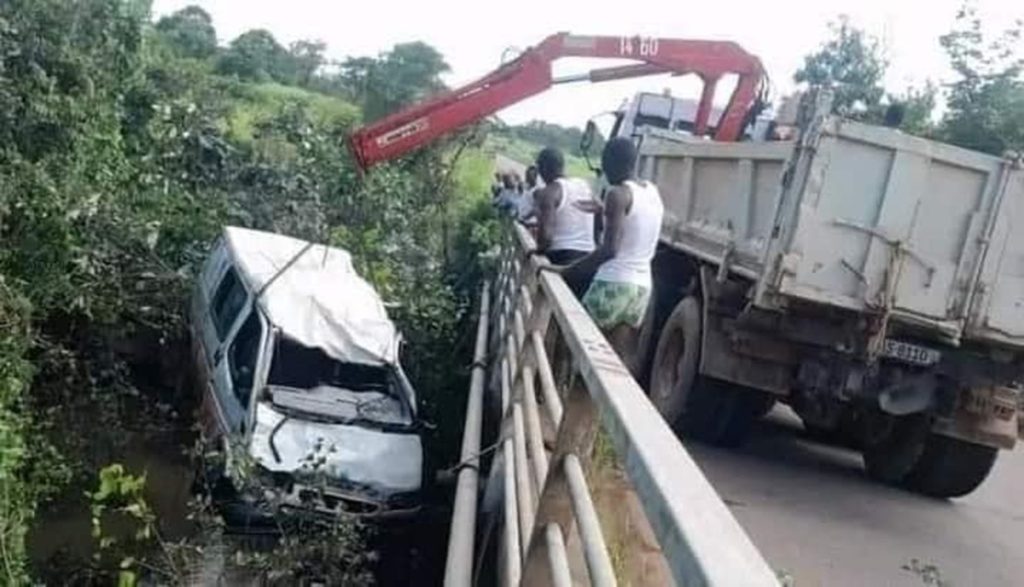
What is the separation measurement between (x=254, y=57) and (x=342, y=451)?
142ft

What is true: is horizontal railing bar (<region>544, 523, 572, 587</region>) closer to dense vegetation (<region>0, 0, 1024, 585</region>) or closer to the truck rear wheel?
dense vegetation (<region>0, 0, 1024, 585</region>)

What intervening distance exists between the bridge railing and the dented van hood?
54.6 inches

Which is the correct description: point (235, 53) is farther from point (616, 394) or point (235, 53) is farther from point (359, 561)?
point (616, 394)

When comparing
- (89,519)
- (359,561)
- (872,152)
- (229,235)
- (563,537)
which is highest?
(872,152)

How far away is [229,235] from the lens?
11.3 meters

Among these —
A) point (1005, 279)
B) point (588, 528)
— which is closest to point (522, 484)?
point (588, 528)

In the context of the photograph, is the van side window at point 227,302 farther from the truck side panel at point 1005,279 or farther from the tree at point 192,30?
the tree at point 192,30

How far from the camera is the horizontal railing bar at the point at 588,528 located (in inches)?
87.6

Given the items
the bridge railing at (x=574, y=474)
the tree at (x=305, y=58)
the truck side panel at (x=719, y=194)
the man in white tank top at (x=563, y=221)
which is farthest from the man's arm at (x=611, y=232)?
the tree at (x=305, y=58)

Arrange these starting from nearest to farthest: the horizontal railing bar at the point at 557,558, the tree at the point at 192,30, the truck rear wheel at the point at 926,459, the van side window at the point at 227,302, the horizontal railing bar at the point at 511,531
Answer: the horizontal railing bar at the point at 557,558, the horizontal railing bar at the point at 511,531, the truck rear wheel at the point at 926,459, the van side window at the point at 227,302, the tree at the point at 192,30

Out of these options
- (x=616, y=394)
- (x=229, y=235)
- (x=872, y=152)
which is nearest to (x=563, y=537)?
(x=616, y=394)

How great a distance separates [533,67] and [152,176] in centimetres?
519

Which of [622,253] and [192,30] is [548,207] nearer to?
[622,253]

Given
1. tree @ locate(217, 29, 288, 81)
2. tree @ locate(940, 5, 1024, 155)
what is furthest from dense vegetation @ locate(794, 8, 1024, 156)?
tree @ locate(217, 29, 288, 81)
